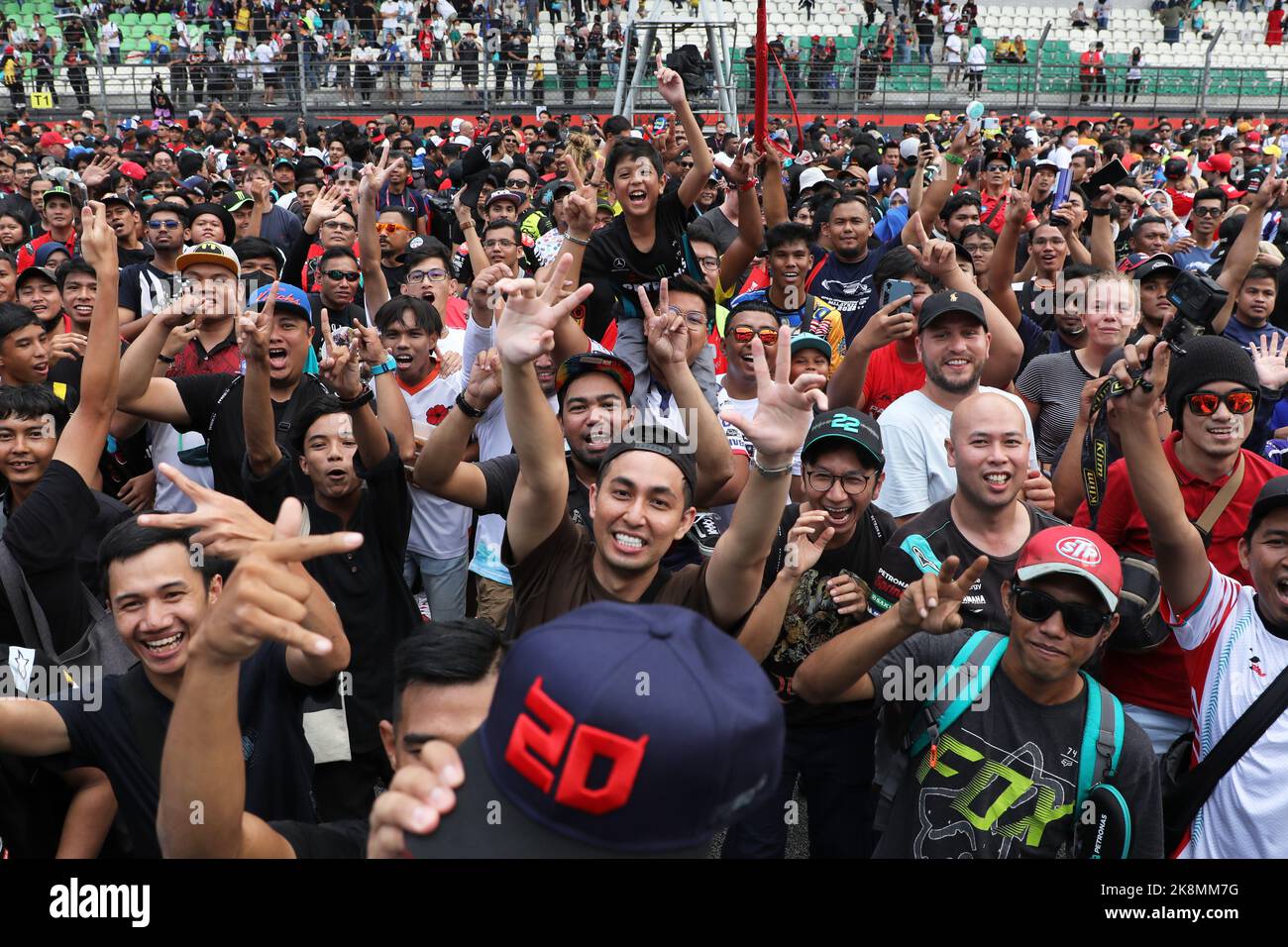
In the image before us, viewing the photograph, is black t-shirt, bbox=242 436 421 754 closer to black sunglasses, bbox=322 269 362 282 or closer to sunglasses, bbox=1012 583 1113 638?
sunglasses, bbox=1012 583 1113 638

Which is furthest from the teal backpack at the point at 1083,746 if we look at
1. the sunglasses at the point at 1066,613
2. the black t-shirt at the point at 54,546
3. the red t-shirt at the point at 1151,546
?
the black t-shirt at the point at 54,546

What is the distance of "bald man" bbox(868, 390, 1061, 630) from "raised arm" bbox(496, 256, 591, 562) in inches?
37.6

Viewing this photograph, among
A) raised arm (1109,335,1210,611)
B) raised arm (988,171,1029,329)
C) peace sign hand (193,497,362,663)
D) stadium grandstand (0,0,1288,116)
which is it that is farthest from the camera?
stadium grandstand (0,0,1288,116)

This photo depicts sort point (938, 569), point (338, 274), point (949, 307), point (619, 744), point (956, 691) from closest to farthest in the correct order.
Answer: point (619, 744)
point (956, 691)
point (938, 569)
point (949, 307)
point (338, 274)

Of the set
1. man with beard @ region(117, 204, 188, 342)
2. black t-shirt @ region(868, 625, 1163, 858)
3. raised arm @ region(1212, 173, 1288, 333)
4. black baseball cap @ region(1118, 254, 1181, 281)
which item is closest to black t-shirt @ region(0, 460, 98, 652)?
black t-shirt @ region(868, 625, 1163, 858)

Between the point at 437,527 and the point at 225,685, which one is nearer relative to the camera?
the point at 225,685

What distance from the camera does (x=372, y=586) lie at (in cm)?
345

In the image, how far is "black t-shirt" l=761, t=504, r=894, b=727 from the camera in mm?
3150

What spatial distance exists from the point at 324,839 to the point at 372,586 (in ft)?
4.58

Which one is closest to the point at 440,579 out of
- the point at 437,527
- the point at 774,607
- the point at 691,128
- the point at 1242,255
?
the point at 437,527

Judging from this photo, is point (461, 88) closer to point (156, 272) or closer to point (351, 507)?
point (156, 272)

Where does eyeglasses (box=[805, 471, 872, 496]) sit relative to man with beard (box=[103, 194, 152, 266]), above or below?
below
